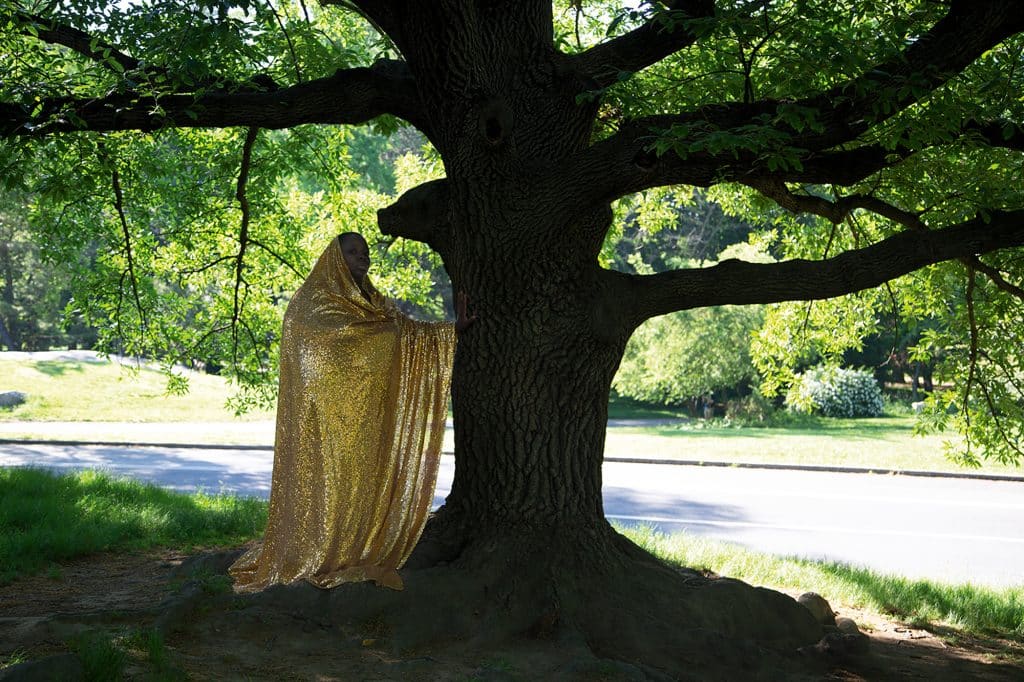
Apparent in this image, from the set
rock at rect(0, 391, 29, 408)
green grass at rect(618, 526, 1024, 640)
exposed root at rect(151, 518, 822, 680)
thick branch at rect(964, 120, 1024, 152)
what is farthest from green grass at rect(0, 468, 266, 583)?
rock at rect(0, 391, 29, 408)

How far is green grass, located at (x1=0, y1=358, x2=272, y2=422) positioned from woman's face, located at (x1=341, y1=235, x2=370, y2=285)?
19.1 meters

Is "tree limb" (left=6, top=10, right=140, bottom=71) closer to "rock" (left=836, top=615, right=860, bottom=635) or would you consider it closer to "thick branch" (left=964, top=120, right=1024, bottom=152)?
"thick branch" (left=964, top=120, right=1024, bottom=152)

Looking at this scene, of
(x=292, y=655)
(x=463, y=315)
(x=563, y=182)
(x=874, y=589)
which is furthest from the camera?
(x=874, y=589)

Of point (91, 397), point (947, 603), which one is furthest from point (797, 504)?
point (91, 397)

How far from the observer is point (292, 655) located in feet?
17.4

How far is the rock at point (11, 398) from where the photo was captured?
24.6m

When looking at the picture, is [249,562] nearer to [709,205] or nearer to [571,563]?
[571,563]

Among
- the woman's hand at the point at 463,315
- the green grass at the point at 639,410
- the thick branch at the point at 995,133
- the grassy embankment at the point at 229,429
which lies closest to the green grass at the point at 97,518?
the woman's hand at the point at 463,315

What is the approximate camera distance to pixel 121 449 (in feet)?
63.0

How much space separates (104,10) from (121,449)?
1315cm

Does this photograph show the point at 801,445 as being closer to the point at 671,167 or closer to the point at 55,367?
the point at 671,167

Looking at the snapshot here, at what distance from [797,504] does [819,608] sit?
7.07m

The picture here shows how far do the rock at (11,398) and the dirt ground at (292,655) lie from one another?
19517 mm

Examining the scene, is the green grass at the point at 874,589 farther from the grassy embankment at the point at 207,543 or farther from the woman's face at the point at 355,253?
the woman's face at the point at 355,253
